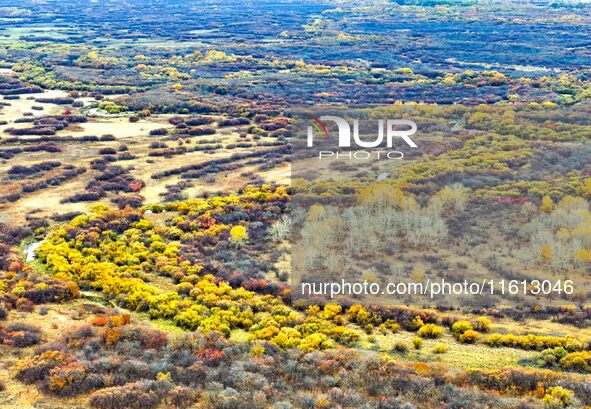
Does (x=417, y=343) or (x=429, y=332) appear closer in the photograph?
(x=417, y=343)

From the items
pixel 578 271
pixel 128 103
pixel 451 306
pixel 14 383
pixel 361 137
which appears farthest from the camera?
pixel 128 103

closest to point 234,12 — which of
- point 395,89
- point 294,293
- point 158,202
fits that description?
point 395,89

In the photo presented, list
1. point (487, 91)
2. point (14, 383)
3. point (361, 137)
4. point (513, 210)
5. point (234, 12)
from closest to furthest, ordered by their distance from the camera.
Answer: point (14, 383)
point (513, 210)
point (361, 137)
point (487, 91)
point (234, 12)

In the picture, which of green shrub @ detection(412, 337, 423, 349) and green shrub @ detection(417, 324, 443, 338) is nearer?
green shrub @ detection(412, 337, 423, 349)

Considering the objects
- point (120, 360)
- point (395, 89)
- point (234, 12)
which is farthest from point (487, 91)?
point (234, 12)

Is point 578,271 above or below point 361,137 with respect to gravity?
below

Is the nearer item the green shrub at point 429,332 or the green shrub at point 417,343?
the green shrub at point 417,343

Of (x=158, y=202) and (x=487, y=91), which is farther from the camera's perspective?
(x=487, y=91)

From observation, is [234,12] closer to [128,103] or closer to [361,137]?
[128,103]

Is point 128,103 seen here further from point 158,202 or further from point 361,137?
point 361,137
